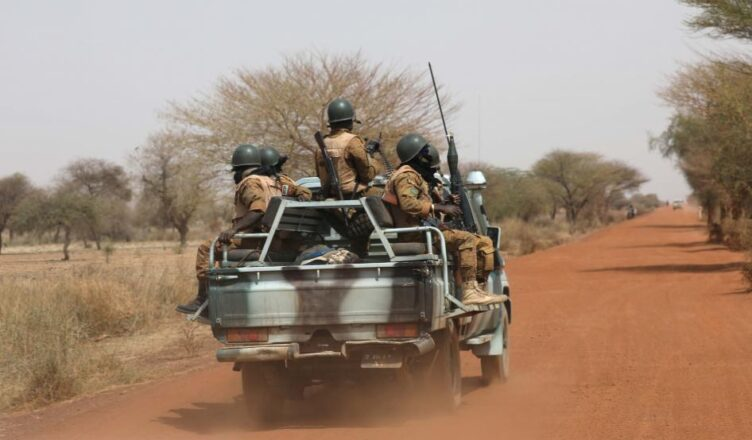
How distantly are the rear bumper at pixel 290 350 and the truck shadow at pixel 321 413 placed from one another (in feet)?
2.65

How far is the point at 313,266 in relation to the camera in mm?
7848

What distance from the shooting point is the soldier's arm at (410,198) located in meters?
8.55

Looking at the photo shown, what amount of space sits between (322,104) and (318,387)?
16.6 meters

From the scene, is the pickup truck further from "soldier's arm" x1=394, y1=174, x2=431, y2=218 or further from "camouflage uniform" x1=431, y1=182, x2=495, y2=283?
"camouflage uniform" x1=431, y1=182, x2=495, y2=283

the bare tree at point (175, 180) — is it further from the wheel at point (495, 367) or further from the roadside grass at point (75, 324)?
the wheel at point (495, 367)

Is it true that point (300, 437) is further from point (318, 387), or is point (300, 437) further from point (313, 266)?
point (318, 387)

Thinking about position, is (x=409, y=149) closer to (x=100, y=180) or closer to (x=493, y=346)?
(x=493, y=346)

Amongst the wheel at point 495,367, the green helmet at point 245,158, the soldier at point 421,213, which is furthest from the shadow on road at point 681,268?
the green helmet at point 245,158

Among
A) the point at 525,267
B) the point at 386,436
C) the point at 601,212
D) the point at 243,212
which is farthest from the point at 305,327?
the point at 601,212

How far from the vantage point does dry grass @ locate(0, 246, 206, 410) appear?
1041cm

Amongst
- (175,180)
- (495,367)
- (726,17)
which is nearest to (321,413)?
(495,367)

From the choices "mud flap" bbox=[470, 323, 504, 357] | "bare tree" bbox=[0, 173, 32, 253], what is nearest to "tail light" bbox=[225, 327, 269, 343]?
"mud flap" bbox=[470, 323, 504, 357]

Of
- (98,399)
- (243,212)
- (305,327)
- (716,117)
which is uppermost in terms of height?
(716,117)

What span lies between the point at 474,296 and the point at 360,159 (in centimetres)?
162
